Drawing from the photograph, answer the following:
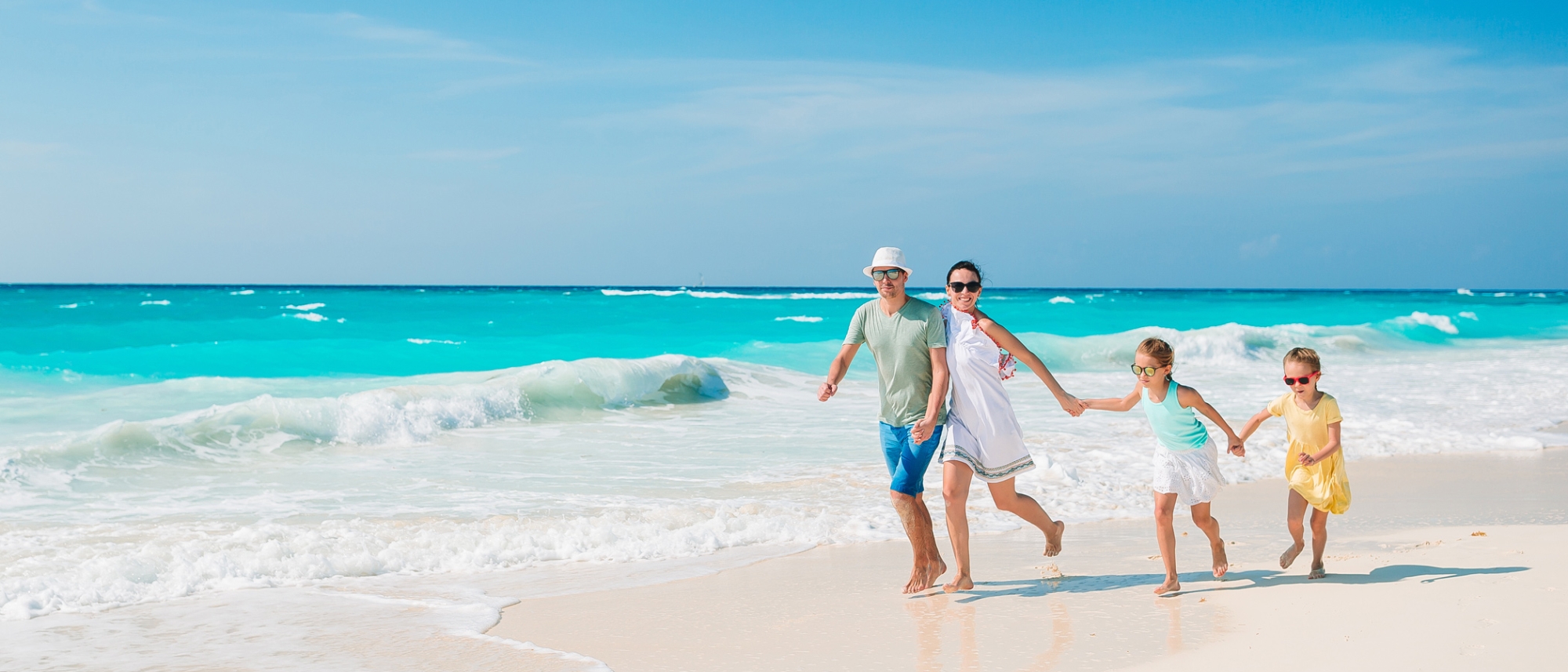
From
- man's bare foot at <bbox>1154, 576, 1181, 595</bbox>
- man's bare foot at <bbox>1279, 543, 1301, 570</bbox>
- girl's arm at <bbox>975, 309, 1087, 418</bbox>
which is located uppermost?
girl's arm at <bbox>975, 309, 1087, 418</bbox>

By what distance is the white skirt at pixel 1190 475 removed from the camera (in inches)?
186

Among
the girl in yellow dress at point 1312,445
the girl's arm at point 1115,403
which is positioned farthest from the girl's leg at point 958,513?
the girl in yellow dress at point 1312,445

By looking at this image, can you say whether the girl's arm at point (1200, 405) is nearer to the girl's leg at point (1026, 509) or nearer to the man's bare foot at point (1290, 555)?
the man's bare foot at point (1290, 555)

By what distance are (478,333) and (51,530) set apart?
31112 millimetres

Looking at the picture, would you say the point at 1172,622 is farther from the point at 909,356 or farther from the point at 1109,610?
the point at 909,356

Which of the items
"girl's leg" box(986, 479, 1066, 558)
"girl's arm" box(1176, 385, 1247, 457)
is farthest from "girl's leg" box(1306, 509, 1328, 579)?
"girl's leg" box(986, 479, 1066, 558)

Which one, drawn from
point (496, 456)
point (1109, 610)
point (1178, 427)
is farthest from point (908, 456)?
point (496, 456)

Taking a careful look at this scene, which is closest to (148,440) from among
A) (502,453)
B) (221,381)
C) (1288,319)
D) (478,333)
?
(502,453)

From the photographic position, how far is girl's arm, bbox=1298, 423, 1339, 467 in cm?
473

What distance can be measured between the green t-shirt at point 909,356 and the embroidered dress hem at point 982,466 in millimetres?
147

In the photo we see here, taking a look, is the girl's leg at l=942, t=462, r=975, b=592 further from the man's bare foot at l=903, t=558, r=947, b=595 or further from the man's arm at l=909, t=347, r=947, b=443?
the man's arm at l=909, t=347, r=947, b=443

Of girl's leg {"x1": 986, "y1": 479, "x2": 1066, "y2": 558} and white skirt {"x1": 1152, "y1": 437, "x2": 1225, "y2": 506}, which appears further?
girl's leg {"x1": 986, "y1": 479, "x2": 1066, "y2": 558}

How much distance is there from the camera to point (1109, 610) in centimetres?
460

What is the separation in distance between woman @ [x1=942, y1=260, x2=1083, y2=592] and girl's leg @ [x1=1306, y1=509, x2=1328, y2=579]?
1179 millimetres
